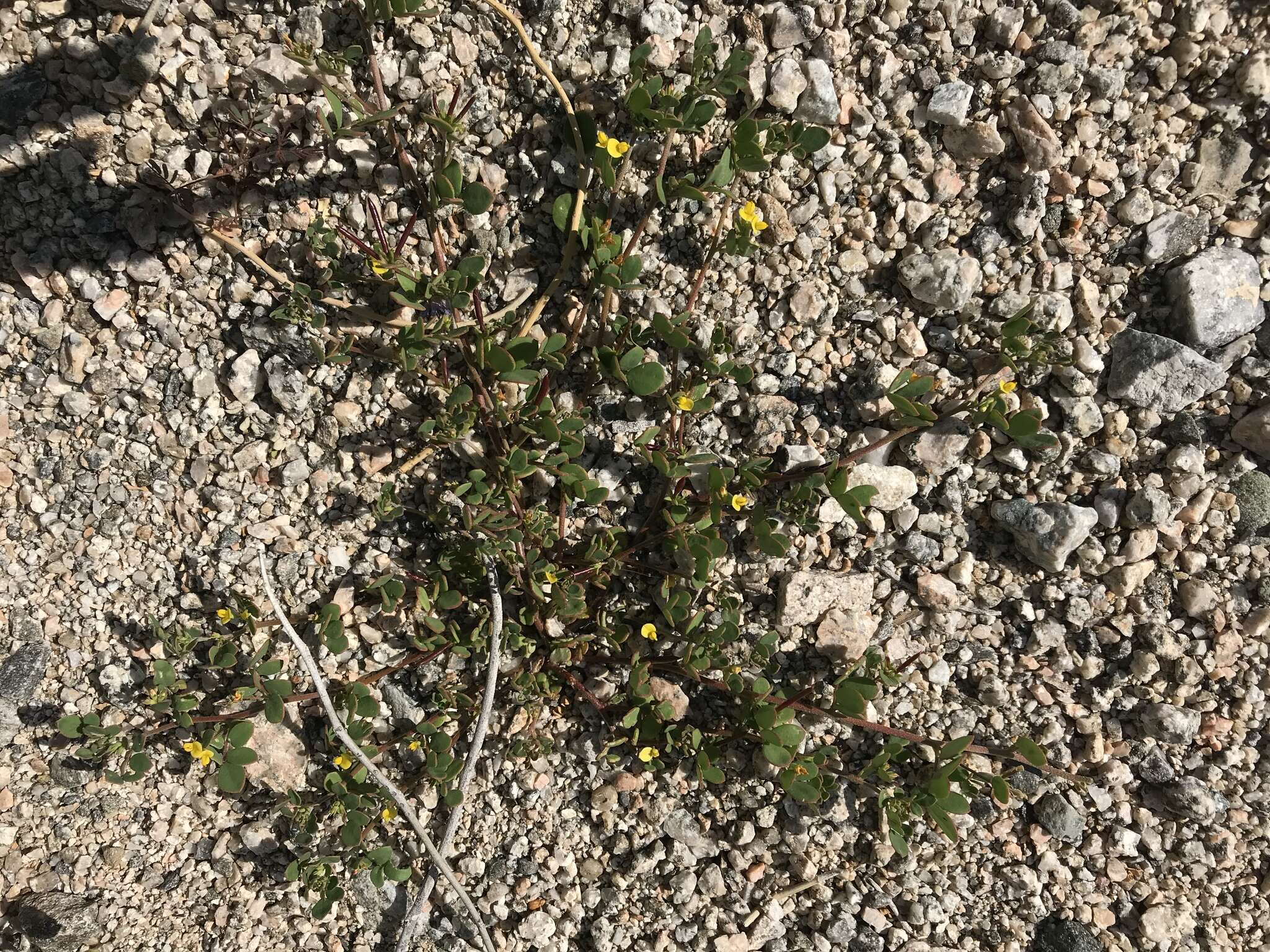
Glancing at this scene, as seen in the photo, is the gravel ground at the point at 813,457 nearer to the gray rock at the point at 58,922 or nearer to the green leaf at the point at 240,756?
the gray rock at the point at 58,922

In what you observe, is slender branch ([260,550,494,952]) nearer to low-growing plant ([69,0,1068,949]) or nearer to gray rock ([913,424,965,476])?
low-growing plant ([69,0,1068,949])

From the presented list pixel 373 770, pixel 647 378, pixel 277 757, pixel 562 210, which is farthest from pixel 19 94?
pixel 373 770

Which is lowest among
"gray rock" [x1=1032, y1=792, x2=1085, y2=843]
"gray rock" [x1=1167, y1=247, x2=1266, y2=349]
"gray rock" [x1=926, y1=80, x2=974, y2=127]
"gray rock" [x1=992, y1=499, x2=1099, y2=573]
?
"gray rock" [x1=1032, y1=792, x2=1085, y2=843]

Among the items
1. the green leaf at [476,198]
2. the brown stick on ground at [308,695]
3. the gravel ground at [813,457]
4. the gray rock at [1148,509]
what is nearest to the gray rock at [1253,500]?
the gravel ground at [813,457]

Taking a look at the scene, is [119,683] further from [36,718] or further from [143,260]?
[143,260]

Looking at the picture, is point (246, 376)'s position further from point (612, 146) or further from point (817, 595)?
point (817, 595)

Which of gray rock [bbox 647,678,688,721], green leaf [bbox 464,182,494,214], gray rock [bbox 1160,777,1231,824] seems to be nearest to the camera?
green leaf [bbox 464,182,494,214]

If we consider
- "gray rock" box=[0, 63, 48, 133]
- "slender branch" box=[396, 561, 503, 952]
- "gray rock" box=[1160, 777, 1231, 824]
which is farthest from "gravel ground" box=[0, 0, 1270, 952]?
"gray rock" box=[0, 63, 48, 133]
